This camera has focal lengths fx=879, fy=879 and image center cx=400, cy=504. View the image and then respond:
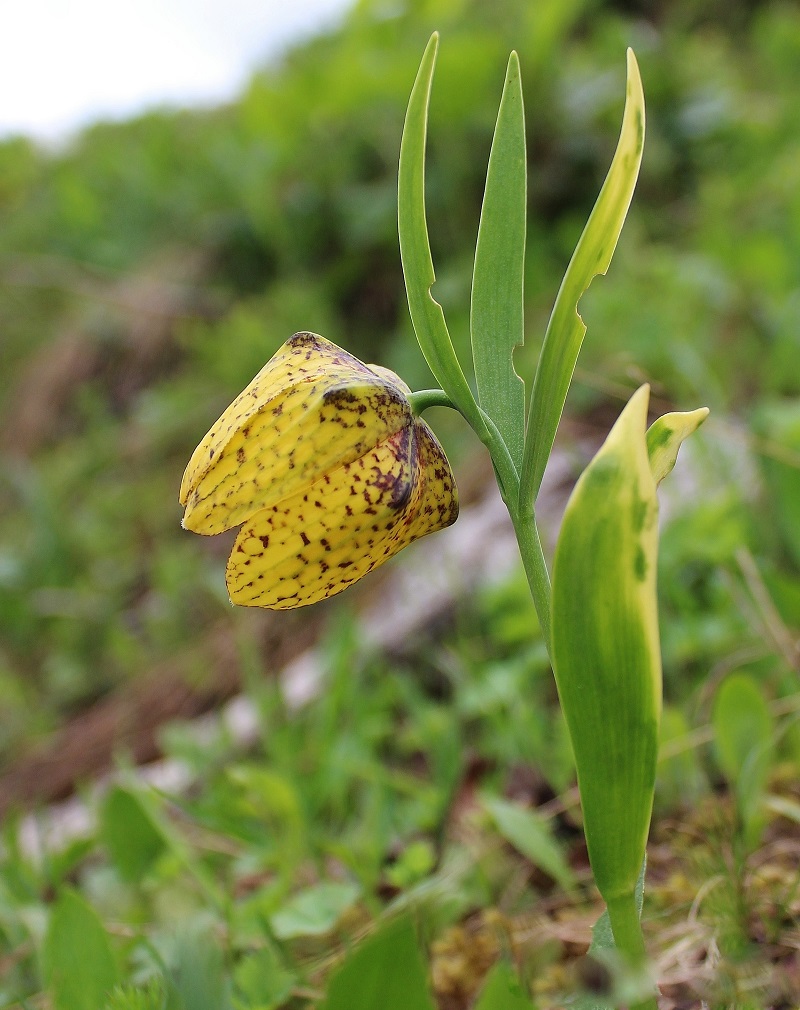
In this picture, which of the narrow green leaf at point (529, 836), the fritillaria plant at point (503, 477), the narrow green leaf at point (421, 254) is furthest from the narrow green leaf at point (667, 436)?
the narrow green leaf at point (529, 836)

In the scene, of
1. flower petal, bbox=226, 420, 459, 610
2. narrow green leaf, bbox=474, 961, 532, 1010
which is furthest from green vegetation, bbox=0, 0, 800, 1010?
flower petal, bbox=226, 420, 459, 610

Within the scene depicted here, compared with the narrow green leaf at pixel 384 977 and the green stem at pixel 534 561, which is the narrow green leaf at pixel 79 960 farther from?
the green stem at pixel 534 561

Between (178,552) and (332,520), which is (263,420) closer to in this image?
(332,520)

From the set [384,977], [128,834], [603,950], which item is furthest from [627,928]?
[128,834]

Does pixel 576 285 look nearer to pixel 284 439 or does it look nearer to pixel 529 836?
pixel 284 439

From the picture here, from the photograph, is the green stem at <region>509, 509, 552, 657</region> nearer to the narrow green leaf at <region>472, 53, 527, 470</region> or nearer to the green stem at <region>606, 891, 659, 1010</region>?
the narrow green leaf at <region>472, 53, 527, 470</region>
